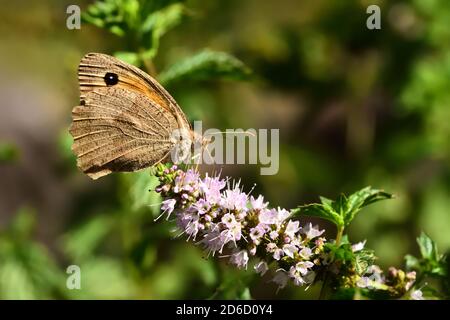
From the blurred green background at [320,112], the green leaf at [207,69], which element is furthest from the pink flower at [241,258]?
the blurred green background at [320,112]

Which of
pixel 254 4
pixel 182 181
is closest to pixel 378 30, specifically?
pixel 254 4

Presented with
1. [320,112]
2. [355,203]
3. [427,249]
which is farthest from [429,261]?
[320,112]

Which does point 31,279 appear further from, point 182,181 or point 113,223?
point 182,181

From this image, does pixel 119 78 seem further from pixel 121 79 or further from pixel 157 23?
pixel 157 23

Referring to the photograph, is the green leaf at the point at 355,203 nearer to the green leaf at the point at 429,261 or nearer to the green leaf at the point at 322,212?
the green leaf at the point at 322,212

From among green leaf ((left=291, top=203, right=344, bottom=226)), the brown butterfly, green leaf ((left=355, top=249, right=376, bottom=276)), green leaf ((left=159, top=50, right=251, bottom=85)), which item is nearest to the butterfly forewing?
the brown butterfly

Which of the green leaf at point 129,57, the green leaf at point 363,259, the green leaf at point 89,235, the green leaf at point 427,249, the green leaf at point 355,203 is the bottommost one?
the green leaf at point 363,259

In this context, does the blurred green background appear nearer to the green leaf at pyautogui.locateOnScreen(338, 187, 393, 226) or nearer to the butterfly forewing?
the butterfly forewing
